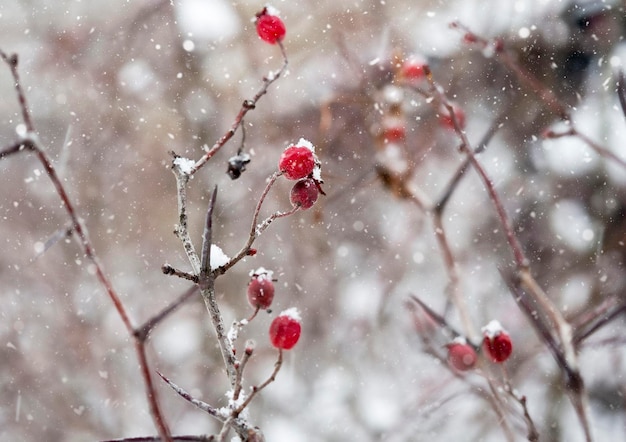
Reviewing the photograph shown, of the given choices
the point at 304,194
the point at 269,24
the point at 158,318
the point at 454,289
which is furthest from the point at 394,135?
the point at 158,318

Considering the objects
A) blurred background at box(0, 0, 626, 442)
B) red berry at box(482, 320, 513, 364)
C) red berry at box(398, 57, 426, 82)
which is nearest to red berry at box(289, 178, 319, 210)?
red berry at box(482, 320, 513, 364)

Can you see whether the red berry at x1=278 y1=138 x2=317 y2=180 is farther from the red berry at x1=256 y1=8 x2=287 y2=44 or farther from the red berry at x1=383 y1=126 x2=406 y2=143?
the red berry at x1=383 y1=126 x2=406 y2=143

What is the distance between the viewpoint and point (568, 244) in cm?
397

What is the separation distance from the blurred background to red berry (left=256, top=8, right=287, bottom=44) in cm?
273

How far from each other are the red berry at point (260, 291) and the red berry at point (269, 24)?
72 centimetres

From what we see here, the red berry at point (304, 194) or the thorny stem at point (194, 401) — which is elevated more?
the red berry at point (304, 194)

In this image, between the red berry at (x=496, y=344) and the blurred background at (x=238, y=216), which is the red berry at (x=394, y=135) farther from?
the blurred background at (x=238, y=216)

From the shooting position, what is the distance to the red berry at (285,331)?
965 mm

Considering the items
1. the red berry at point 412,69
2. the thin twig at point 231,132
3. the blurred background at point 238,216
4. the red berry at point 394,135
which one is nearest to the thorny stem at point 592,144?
the thin twig at point 231,132

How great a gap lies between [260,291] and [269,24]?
782mm

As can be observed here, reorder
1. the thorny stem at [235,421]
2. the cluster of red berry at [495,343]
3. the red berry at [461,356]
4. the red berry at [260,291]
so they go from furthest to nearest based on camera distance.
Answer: the red berry at [461,356] → the cluster of red berry at [495,343] → the red berry at [260,291] → the thorny stem at [235,421]

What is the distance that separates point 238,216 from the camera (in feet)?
14.6

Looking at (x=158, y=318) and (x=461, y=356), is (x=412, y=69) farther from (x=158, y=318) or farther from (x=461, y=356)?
(x=158, y=318)

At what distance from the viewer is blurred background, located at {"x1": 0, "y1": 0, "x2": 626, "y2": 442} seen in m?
4.26
